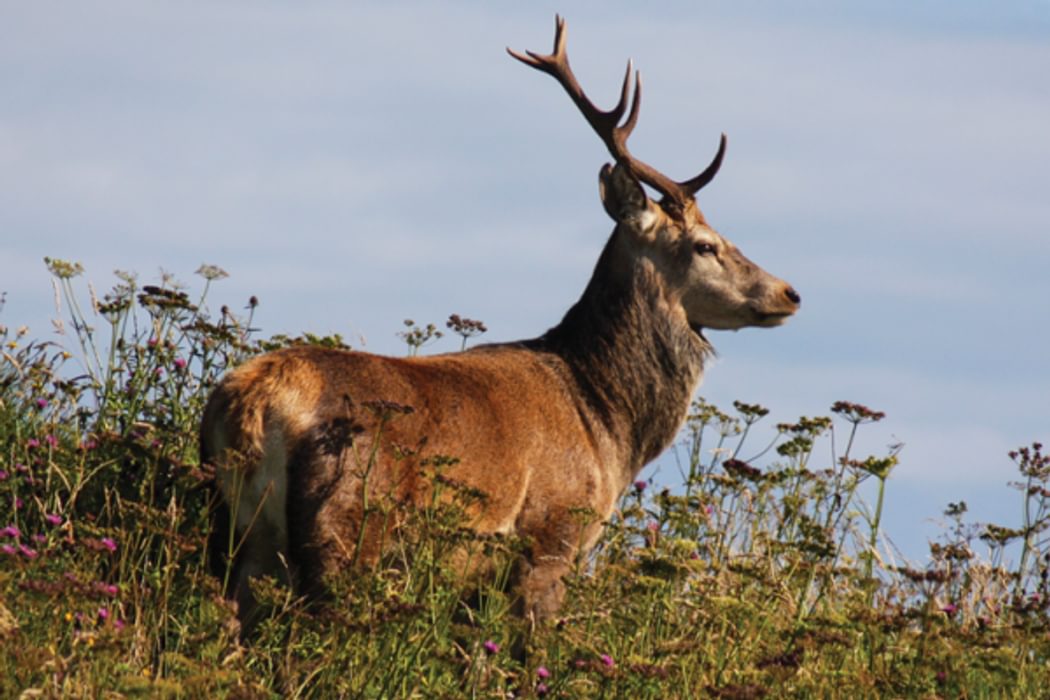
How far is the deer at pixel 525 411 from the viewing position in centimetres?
596

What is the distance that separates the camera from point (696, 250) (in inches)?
318

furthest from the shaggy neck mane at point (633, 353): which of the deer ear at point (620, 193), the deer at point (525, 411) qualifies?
the deer ear at point (620, 193)

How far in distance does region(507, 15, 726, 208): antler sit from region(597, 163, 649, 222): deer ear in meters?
0.08

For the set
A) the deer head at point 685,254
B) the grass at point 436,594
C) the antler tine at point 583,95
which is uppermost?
the antler tine at point 583,95

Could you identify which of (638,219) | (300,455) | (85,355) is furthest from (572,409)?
(85,355)

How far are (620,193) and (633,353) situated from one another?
31.8 inches

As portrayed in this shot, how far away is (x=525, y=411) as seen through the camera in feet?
23.6

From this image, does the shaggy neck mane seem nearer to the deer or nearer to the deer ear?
the deer

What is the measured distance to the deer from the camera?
235 inches

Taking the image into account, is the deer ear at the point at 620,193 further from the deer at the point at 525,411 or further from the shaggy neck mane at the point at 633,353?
the shaggy neck mane at the point at 633,353

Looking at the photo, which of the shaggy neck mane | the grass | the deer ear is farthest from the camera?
the deer ear

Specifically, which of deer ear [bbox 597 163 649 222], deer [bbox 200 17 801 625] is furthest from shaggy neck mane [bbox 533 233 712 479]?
deer ear [bbox 597 163 649 222]

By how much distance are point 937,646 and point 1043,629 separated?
1.49ft

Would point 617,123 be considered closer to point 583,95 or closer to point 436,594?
point 583,95
